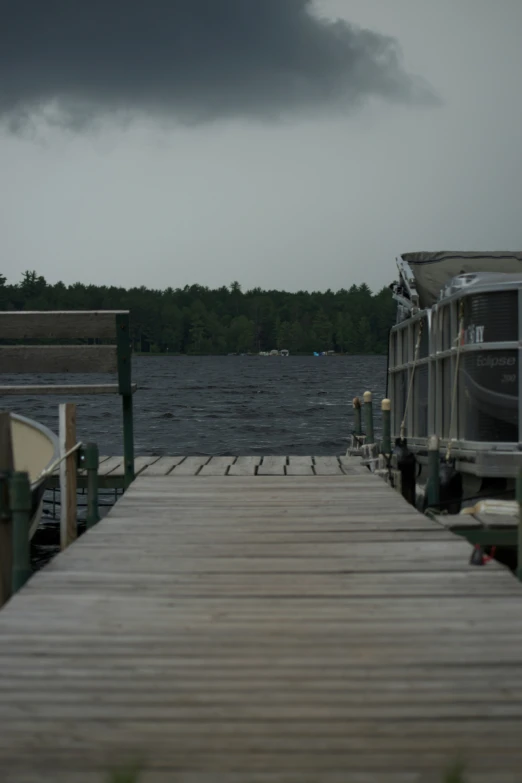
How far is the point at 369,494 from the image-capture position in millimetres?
8719

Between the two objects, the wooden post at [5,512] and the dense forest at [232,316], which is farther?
the dense forest at [232,316]

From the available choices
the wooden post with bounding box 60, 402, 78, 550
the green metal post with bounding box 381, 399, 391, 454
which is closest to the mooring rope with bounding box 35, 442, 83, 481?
the wooden post with bounding box 60, 402, 78, 550

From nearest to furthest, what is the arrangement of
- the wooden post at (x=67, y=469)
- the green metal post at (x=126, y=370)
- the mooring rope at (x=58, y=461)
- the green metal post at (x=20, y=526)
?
the green metal post at (x=20, y=526) → the mooring rope at (x=58, y=461) → the wooden post at (x=67, y=469) → the green metal post at (x=126, y=370)

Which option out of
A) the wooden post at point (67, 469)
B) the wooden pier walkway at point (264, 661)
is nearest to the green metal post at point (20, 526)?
the wooden pier walkway at point (264, 661)

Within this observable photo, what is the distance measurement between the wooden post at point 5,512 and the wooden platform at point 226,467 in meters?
4.17

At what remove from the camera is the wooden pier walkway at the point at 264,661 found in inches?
120

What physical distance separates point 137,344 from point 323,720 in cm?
17694

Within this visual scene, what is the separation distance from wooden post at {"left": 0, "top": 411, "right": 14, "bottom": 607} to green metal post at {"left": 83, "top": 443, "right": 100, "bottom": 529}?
54.6 inches

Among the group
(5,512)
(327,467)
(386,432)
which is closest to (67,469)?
(5,512)

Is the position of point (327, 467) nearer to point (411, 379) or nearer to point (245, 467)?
point (245, 467)

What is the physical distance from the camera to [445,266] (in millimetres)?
12953

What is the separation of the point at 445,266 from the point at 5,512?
8740mm

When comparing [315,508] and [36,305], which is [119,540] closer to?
[315,508]

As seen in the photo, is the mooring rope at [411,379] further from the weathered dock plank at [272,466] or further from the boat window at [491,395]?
the boat window at [491,395]
